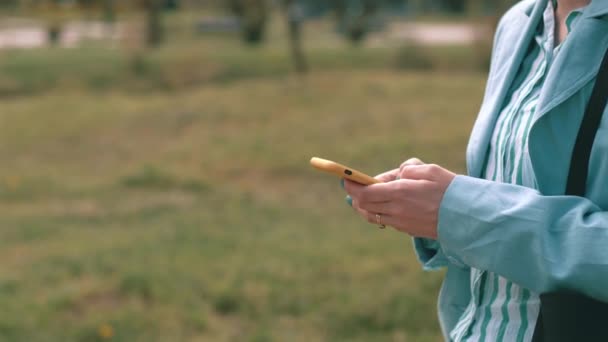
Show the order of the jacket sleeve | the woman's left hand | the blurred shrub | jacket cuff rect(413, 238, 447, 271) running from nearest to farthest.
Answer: the jacket sleeve < the woman's left hand < jacket cuff rect(413, 238, 447, 271) < the blurred shrub

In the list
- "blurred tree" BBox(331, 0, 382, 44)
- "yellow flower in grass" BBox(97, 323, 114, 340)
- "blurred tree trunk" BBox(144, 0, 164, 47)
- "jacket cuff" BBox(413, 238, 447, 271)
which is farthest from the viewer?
"blurred tree" BBox(331, 0, 382, 44)

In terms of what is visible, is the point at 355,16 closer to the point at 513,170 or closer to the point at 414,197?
the point at 513,170

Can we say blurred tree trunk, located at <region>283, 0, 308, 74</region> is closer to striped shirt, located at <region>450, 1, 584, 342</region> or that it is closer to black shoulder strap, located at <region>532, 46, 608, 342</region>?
striped shirt, located at <region>450, 1, 584, 342</region>

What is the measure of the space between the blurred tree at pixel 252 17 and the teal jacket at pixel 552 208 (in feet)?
54.7

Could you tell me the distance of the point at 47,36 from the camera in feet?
60.1

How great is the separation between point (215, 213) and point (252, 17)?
12.6 m

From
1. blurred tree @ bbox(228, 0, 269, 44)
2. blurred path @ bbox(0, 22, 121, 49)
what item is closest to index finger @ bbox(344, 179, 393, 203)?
blurred path @ bbox(0, 22, 121, 49)

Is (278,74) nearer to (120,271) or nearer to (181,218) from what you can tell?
(181,218)

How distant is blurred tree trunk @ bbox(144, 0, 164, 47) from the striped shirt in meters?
14.8

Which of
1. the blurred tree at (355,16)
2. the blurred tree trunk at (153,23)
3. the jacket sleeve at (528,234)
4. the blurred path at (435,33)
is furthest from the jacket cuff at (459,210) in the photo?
the blurred tree at (355,16)

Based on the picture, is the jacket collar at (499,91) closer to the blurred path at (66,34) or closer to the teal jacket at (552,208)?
the teal jacket at (552,208)

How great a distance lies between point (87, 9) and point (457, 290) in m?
15.7

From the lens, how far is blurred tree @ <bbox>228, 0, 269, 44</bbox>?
17719 millimetres

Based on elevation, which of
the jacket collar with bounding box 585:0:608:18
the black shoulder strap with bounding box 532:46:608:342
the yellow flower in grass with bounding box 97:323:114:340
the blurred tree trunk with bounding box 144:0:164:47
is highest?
the jacket collar with bounding box 585:0:608:18
